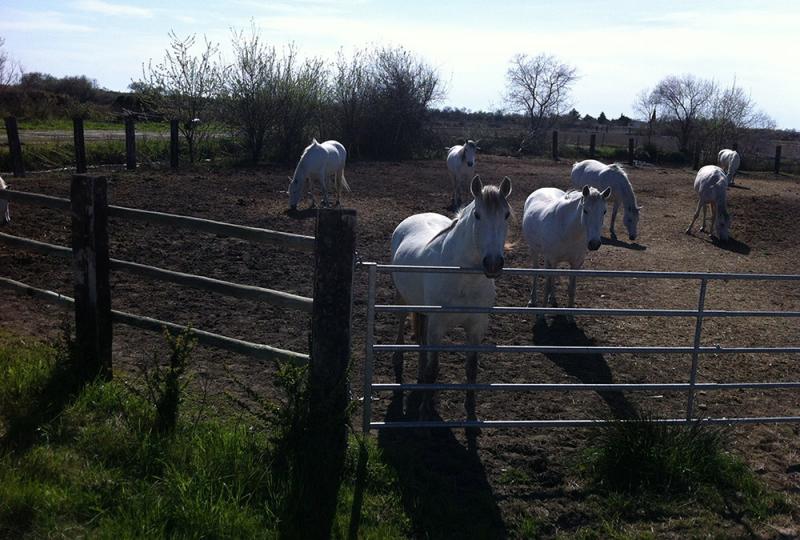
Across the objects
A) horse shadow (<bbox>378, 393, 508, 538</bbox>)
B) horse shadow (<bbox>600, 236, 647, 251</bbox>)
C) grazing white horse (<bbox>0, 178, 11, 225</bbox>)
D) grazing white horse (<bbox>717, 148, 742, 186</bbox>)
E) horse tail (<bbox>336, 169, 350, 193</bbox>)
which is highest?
grazing white horse (<bbox>717, 148, 742, 186</bbox>)

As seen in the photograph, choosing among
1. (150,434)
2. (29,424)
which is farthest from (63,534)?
(29,424)

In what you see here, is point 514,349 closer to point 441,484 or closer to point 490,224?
point 490,224

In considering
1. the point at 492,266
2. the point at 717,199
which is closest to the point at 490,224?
the point at 492,266

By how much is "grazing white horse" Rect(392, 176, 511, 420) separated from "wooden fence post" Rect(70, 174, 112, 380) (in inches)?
94.1

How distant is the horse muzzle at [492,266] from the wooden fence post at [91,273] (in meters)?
2.79

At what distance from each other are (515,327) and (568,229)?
4.32 ft

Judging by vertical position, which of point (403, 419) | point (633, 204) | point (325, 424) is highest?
point (633, 204)

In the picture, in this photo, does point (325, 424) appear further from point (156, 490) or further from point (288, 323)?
point (288, 323)

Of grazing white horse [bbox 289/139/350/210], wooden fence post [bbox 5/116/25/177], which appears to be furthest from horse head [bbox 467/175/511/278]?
wooden fence post [bbox 5/116/25/177]

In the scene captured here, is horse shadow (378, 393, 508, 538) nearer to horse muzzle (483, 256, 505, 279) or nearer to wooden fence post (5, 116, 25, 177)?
horse muzzle (483, 256, 505, 279)

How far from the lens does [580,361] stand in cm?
692

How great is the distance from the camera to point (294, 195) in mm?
14977

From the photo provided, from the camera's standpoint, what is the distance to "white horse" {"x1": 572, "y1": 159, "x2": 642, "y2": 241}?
13.1 m

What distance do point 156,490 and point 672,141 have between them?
43.4 meters
